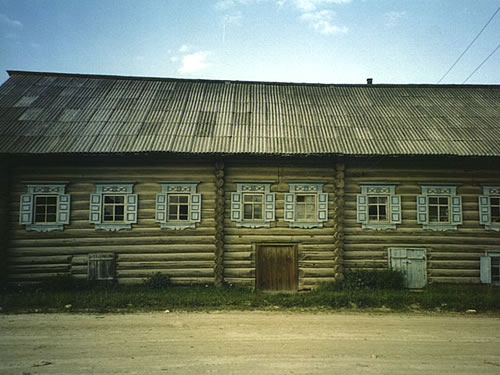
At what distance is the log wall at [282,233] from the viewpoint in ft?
36.9

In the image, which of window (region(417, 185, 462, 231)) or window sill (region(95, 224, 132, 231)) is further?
window (region(417, 185, 462, 231))

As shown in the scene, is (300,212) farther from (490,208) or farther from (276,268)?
(490,208)

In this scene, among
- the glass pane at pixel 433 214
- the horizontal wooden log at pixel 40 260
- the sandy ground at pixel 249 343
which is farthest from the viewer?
the glass pane at pixel 433 214

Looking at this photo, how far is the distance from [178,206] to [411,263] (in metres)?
7.98

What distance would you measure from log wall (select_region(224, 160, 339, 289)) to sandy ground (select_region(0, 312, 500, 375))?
2.72 metres

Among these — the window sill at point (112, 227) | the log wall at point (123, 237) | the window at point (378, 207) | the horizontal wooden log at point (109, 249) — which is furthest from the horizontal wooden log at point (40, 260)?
the window at point (378, 207)

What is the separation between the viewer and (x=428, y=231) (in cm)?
1152

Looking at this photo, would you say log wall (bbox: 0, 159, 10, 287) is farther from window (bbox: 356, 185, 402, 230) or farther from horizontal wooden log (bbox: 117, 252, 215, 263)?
window (bbox: 356, 185, 402, 230)

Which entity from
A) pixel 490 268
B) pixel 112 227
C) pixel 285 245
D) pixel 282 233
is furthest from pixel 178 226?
pixel 490 268

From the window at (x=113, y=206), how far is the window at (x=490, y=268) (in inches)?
457

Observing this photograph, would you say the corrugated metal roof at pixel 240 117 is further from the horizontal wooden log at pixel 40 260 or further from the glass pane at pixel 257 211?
the horizontal wooden log at pixel 40 260

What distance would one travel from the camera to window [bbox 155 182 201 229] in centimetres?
1132

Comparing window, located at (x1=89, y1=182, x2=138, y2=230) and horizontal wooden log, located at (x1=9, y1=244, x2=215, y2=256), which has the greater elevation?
window, located at (x1=89, y1=182, x2=138, y2=230)

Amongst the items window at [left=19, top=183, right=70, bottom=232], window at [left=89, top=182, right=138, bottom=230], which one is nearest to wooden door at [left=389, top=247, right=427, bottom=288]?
window at [left=89, top=182, right=138, bottom=230]
